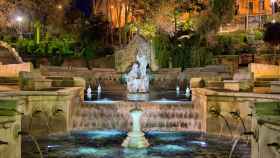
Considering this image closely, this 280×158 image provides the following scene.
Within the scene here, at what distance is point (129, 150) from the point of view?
12727 millimetres

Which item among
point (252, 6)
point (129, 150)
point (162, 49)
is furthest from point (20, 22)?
point (252, 6)

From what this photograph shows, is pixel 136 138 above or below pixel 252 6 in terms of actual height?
below

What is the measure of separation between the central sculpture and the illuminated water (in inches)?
261

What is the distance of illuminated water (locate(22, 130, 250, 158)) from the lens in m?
12.1

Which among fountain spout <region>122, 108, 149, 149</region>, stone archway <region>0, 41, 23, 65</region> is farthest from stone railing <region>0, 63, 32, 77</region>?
fountain spout <region>122, 108, 149, 149</region>

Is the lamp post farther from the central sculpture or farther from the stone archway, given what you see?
the central sculpture

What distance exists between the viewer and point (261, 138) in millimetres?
8359

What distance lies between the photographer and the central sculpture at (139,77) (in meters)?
22.6

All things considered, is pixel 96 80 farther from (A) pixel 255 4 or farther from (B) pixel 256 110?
(A) pixel 255 4

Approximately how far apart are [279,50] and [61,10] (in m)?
21.9

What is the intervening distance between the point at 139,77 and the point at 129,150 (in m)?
10.1

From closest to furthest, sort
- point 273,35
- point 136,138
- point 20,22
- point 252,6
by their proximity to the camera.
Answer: point 136,138 < point 273,35 < point 20,22 < point 252,6

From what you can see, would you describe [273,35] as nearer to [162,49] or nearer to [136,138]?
[162,49]

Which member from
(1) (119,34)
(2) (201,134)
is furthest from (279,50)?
(2) (201,134)
